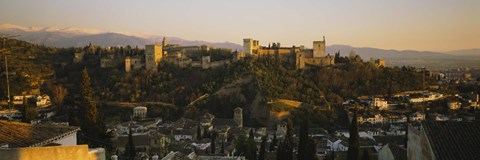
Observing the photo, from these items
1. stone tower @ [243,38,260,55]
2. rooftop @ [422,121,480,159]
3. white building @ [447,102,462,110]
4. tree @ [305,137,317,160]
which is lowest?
white building @ [447,102,462,110]

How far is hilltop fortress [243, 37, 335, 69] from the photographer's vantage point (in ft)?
165

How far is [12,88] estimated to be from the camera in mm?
15469

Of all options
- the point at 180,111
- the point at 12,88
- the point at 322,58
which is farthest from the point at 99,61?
the point at 12,88

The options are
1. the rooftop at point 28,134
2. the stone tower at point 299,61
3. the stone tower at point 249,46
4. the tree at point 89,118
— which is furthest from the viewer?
the stone tower at point 249,46

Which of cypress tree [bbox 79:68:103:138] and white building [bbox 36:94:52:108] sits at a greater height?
cypress tree [bbox 79:68:103:138]

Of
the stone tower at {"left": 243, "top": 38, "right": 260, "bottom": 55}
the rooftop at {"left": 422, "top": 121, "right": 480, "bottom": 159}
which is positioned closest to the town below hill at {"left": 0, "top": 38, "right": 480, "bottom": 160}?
the stone tower at {"left": 243, "top": 38, "right": 260, "bottom": 55}

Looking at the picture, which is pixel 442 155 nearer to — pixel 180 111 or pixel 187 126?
pixel 187 126

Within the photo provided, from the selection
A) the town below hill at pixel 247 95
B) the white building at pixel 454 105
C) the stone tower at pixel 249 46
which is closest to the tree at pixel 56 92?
the town below hill at pixel 247 95

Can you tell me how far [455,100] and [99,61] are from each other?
148 feet

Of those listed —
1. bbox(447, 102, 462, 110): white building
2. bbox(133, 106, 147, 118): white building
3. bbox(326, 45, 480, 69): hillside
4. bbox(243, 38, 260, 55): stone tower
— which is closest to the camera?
bbox(133, 106, 147, 118): white building

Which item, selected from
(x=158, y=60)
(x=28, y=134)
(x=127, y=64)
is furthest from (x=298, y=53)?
(x=28, y=134)

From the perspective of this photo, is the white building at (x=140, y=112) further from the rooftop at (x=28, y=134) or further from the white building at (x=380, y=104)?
the rooftop at (x=28, y=134)

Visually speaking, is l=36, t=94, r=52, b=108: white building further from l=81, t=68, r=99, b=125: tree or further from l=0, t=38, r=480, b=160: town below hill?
l=81, t=68, r=99, b=125: tree

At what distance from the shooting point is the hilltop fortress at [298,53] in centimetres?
5034
